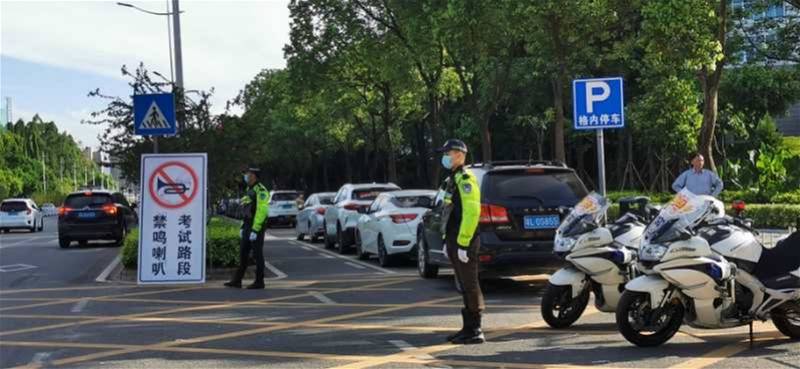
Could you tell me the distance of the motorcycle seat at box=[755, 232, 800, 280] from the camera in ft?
24.8

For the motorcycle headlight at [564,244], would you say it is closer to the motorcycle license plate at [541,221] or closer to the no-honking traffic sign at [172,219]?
the motorcycle license plate at [541,221]

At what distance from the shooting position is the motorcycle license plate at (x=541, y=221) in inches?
435

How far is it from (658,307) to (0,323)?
7.14 m

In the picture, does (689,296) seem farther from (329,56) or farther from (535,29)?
(329,56)

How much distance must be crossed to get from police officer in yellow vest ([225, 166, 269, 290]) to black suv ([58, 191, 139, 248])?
38.8 feet

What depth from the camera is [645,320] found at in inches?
300

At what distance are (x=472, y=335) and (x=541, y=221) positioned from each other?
340cm

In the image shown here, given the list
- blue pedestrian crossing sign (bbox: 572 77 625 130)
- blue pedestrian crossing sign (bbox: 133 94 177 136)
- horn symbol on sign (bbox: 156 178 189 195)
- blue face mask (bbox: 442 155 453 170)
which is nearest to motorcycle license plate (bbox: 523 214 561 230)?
blue pedestrian crossing sign (bbox: 572 77 625 130)

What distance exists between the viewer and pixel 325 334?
863 centimetres

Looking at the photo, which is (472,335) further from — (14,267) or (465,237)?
(14,267)

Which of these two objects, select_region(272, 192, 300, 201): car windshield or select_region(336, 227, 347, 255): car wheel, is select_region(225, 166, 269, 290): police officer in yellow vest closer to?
select_region(336, 227, 347, 255): car wheel

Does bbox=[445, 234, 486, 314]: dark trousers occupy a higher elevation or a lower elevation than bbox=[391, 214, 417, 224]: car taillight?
lower

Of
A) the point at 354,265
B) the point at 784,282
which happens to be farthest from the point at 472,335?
the point at 354,265

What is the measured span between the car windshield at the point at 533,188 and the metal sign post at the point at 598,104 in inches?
39.7
